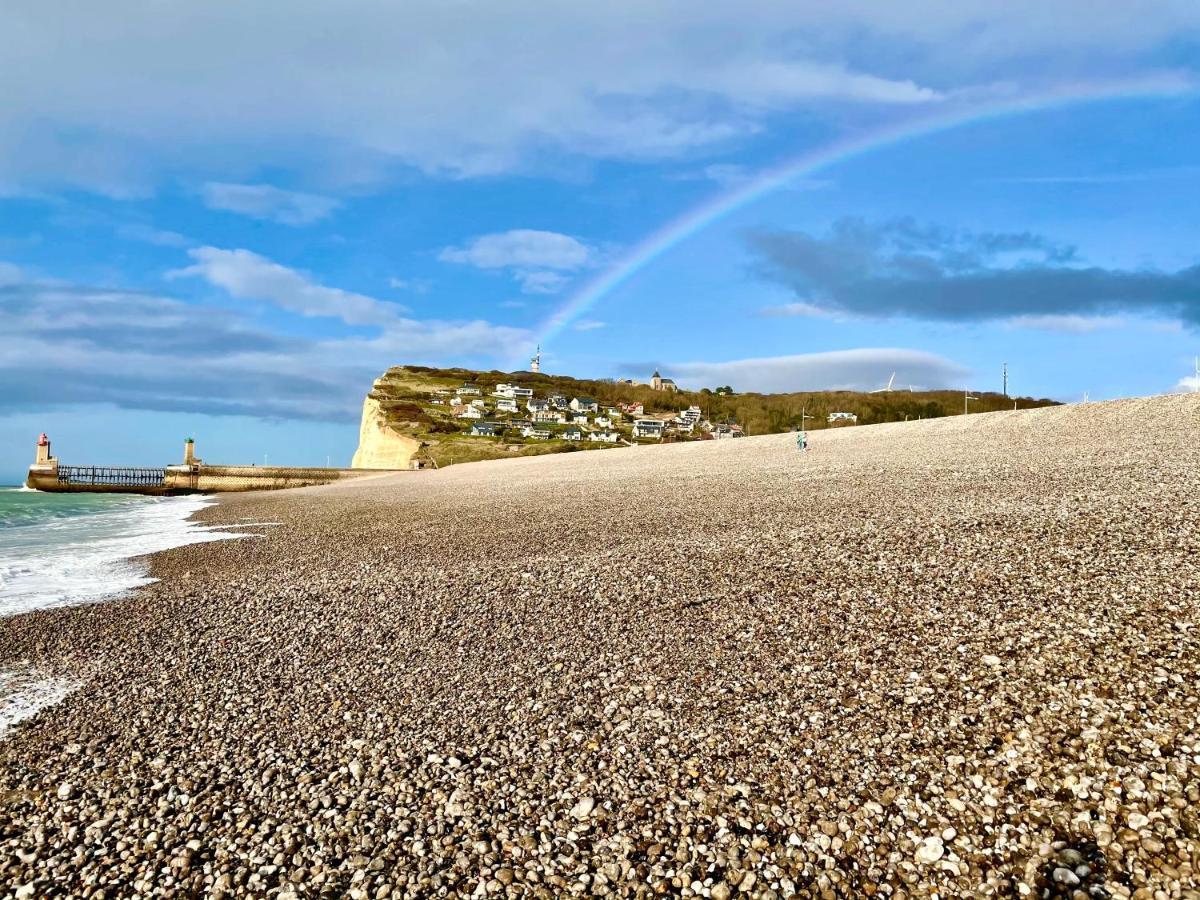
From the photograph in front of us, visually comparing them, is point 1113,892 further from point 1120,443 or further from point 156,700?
point 1120,443

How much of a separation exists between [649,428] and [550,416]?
81.6ft

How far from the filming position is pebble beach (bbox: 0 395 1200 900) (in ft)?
18.9

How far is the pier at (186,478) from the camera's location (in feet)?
320

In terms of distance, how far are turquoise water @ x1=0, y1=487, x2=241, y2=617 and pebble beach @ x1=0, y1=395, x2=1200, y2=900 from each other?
8.82 ft

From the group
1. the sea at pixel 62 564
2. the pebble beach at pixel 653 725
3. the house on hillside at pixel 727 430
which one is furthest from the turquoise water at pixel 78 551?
the house on hillside at pixel 727 430

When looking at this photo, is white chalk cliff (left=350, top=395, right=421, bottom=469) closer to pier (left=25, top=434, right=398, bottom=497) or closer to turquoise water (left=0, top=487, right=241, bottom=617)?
pier (left=25, top=434, right=398, bottom=497)

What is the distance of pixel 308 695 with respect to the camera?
970 centimetres

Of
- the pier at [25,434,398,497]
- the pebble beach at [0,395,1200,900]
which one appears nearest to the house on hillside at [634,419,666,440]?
the pier at [25,434,398,497]

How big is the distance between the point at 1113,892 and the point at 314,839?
249 inches

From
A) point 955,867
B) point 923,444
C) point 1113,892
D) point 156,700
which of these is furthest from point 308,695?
point 923,444

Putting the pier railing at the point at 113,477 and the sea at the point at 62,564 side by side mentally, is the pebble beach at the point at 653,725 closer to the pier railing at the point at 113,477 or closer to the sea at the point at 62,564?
the sea at the point at 62,564

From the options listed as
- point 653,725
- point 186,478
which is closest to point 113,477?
point 186,478

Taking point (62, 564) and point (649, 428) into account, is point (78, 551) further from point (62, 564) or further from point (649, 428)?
point (649, 428)

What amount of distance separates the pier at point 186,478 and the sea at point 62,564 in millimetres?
55173
